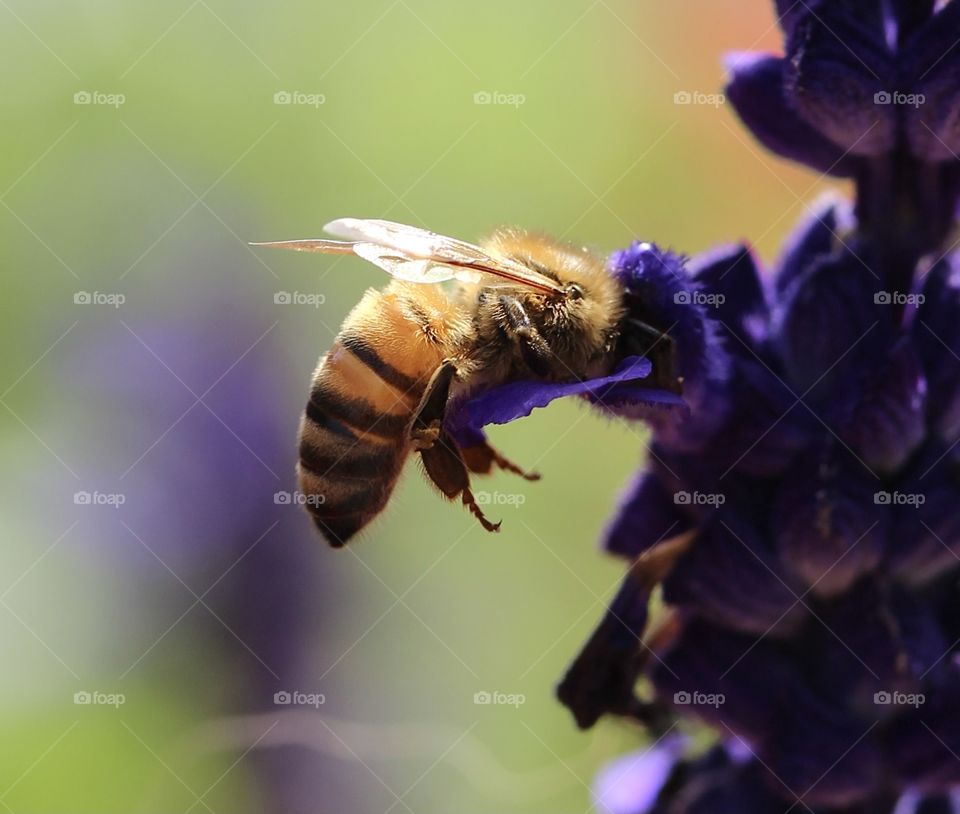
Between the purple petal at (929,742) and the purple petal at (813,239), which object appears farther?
the purple petal at (813,239)

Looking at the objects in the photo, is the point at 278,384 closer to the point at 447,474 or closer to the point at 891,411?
the point at 447,474

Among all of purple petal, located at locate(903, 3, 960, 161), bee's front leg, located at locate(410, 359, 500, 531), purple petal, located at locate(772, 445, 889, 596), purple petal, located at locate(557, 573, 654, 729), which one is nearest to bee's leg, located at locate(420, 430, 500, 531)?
bee's front leg, located at locate(410, 359, 500, 531)

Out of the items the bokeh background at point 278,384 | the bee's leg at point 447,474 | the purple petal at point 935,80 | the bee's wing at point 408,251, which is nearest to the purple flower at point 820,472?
the purple petal at point 935,80

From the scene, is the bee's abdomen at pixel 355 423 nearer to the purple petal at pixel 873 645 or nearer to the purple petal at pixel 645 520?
the purple petal at pixel 645 520

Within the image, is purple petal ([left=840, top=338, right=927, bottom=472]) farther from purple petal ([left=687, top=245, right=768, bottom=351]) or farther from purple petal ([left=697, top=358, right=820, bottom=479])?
purple petal ([left=687, top=245, right=768, bottom=351])

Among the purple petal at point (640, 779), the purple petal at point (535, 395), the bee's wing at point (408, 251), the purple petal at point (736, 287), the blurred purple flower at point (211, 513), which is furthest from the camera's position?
the blurred purple flower at point (211, 513)

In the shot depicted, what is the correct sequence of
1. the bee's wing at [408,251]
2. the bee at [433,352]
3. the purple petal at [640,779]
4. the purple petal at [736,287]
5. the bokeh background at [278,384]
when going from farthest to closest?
the bokeh background at [278,384], the purple petal at [640,779], the purple petal at [736,287], the bee at [433,352], the bee's wing at [408,251]

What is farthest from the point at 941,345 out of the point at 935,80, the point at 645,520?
the point at 645,520
